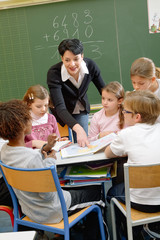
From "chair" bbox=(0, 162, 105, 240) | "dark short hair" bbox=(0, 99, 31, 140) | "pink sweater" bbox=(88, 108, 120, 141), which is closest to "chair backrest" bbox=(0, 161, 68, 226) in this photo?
"chair" bbox=(0, 162, 105, 240)

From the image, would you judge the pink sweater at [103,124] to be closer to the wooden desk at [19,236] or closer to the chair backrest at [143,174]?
the chair backrest at [143,174]

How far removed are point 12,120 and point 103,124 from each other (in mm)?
1111

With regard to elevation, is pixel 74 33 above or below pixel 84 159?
above

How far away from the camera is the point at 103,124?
235cm

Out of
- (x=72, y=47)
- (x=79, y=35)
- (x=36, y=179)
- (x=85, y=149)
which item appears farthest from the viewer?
(x=79, y=35)

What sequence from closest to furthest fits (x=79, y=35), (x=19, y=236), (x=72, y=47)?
(x=19, y=236)
(x=72, y=47)
(x=79, y=35)

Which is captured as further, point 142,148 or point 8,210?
point 8,210

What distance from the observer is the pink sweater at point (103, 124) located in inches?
90.4

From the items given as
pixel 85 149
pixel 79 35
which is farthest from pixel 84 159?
pixel 79 35

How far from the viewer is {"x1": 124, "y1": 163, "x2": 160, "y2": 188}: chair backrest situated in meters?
1.22

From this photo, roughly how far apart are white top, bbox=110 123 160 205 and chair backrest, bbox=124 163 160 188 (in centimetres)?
16

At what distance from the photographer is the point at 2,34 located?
3.45 m

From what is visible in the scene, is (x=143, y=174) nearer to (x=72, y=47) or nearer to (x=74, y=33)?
(x=72, y=47)

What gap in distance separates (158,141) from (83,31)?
234 cm
